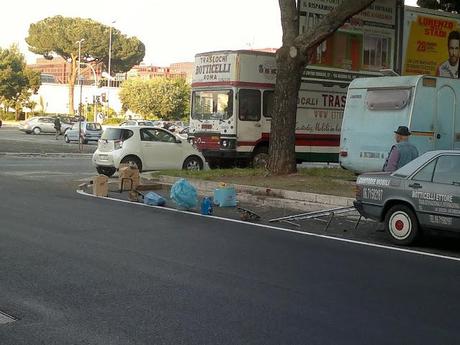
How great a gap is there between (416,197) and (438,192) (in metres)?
0.34

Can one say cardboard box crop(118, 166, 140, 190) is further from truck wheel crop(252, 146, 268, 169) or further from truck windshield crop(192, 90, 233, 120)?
truck wheel crop(252, 146, 268, 169)

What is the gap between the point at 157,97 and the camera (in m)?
75.2

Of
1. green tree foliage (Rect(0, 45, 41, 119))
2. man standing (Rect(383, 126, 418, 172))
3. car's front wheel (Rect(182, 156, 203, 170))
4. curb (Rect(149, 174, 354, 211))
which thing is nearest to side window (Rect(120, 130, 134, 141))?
car's front wheel (Rect(182, 156, 203, 170))

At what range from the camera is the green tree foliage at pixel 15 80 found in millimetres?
75250

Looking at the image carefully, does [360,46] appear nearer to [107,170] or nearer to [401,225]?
[107,170]

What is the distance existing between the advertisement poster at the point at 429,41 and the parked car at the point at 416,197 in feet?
47.9

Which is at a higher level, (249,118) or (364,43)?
(364,43)

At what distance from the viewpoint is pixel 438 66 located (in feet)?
80.4

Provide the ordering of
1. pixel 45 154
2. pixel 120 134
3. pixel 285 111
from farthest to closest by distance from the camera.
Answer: pixel 45 154, pixel 120 134, pixel 285 111

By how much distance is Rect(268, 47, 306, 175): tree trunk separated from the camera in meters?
16.1

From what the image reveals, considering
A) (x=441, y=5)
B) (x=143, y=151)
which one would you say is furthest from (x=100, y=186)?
(x=441, y=5)

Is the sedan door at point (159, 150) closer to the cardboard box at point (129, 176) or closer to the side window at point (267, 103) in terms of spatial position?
the side window at point (267, 103)

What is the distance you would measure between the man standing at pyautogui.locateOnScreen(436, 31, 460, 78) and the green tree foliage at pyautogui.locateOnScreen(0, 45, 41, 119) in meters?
60.6

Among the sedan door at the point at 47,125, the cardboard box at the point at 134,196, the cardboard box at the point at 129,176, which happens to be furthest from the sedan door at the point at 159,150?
the sedan door at the point at 47,125
